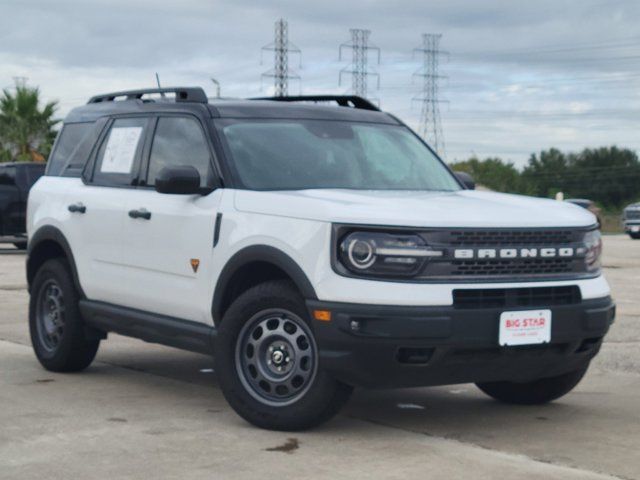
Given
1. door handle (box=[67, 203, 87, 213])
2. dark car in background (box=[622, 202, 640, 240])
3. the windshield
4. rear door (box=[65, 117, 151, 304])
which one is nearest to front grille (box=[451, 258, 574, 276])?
the windshield

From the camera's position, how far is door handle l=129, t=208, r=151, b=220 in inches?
300

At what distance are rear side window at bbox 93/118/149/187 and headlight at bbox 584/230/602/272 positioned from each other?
287 cm

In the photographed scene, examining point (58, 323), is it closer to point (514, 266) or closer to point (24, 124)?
point (514, 266)

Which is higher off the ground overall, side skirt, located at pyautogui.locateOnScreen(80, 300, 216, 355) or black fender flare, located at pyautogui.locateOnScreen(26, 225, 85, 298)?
black fender flare, located at pyautogui.locateOnScreen(26, 225, 85, 298)

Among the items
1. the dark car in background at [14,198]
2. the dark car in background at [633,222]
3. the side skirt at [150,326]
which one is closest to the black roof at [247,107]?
the side skirt at [150,326]

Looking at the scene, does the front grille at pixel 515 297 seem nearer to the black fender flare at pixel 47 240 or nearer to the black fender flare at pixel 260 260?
the black fender flare at pixel 260 260

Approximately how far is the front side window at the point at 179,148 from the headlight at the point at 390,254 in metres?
1.40

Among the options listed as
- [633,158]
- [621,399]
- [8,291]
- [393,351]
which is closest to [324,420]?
[393,351]

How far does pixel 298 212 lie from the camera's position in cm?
652

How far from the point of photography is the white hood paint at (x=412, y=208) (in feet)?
20.6

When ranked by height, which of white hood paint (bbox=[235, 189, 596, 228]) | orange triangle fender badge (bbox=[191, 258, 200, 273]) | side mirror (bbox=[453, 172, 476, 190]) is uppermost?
side mirror (bbox=[453, 172, 476, 190])

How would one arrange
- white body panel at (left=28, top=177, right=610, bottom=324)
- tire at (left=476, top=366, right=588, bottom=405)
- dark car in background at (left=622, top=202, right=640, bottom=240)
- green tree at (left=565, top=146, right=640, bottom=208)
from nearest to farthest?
white body panel at (left=28, top=177, right=610, bottom=324) < tire at (left=476, top=366, right=588, bottom=405) < dark car in background at (left=622, top=202, right=640, bottom=240) < green tree at (left=565, top=146, right=640, bottom=208)

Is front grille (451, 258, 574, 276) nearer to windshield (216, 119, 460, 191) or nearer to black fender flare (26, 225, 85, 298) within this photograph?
windshield (216, 119, 460, 191)

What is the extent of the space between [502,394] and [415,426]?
3.41ft
